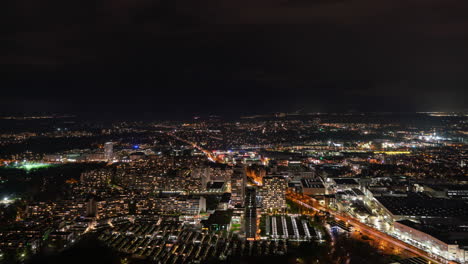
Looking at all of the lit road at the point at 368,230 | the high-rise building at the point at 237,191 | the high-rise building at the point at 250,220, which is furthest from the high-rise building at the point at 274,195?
the lit road at the point at 368,230

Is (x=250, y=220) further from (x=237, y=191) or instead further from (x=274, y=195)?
(x=237, y=191)

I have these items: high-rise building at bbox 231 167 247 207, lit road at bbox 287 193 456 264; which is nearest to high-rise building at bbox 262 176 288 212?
high-rise building at bbox 231 167 247 207

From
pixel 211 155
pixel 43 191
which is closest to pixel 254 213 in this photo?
pixel 43 191

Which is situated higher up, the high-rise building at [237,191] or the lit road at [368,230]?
the high-rise building at [237,191]

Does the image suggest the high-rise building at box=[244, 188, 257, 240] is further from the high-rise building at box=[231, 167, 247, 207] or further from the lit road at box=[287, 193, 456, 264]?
the lit road at box=[287, 193, 456, 264]

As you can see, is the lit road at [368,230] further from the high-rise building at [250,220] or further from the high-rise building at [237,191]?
the high-rise building at [250,220]
